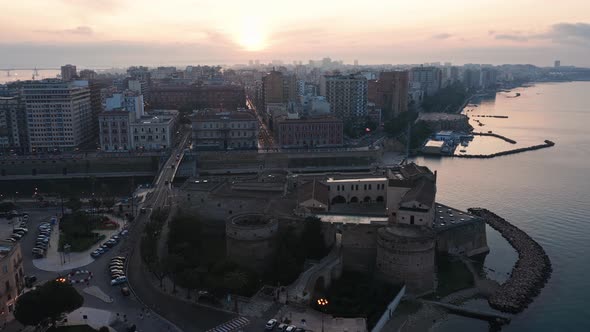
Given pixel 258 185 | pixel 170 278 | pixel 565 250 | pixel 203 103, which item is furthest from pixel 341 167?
pixel 203 103

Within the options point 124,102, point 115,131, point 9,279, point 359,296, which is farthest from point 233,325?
point 124,102

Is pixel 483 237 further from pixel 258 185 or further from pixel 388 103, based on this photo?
pixel 388 103

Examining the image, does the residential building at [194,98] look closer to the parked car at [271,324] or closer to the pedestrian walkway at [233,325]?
the pedestrian walkway at [233,325]

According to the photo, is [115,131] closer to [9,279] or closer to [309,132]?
[309,132]

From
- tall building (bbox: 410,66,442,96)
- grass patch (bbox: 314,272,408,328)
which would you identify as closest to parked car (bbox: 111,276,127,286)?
grass patch (bbox: 314,272,408,328)

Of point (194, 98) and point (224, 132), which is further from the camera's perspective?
point (194, 98)

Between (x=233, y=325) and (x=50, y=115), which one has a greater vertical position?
(x=50, y=115)
